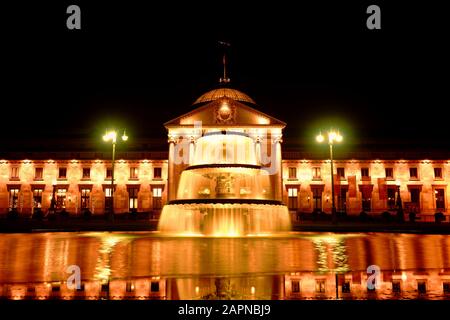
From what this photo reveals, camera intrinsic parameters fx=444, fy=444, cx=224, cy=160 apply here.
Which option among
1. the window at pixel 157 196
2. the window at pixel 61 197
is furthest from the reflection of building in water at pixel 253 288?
the window at pixel 61 197

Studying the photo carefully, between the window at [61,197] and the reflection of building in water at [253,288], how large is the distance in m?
55.4

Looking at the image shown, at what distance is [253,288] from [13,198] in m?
60.2

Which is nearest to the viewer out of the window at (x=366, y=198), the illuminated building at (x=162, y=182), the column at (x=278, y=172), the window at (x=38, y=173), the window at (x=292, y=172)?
the column at (x=278, y=172)

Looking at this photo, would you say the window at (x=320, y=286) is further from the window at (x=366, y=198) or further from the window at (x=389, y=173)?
the window at (x=389, y=173)

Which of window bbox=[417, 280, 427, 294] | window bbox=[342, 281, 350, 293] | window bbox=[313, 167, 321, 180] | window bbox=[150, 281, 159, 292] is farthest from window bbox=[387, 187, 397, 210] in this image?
window bbox=[150, 281, 159, 292]

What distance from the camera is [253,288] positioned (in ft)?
21.1

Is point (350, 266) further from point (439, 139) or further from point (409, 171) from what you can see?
point (439, 139)

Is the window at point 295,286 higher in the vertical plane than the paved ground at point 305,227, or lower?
lower

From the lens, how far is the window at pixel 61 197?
2328 inches

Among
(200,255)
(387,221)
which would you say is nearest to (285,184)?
(387,221)

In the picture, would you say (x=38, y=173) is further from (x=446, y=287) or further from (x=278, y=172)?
(x=446, y=287)

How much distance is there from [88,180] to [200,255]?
51.2m

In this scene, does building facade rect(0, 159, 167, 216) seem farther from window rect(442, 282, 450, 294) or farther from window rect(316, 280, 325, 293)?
window rect(442, 282, 450, 294)

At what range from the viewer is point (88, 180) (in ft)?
194
